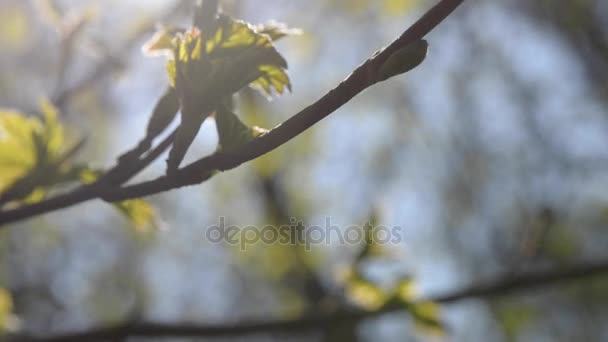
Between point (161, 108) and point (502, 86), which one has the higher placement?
point (502, 86)

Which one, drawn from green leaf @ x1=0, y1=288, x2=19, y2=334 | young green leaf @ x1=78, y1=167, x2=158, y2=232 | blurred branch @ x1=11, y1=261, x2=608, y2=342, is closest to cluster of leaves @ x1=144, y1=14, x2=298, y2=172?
young green leaf @ x1=78, y1=167, x2=158, y2=232

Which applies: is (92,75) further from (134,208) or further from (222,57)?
(222,57)

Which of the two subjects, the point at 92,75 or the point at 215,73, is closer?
the point at 215,73

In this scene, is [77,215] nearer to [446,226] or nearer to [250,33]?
[446,226]

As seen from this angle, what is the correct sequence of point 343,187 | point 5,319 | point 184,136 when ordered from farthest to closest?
point 343,187, point 5,319, point 184,136

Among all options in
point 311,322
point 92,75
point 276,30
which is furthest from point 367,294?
point 276,30

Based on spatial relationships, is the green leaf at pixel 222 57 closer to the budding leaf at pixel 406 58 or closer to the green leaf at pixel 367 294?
the budding leaf at pixel 406 58

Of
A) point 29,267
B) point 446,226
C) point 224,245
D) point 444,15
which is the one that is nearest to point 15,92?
point 29,267
